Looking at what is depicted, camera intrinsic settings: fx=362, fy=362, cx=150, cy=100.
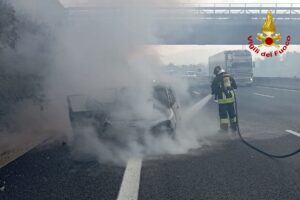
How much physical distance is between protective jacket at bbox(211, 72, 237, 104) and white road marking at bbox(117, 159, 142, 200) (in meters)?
4.04

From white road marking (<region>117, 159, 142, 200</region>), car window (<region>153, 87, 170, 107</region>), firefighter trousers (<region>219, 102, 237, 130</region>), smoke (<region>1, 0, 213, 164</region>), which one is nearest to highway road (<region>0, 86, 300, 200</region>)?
white road marking (<region>117, 159, 142, 200</region>)

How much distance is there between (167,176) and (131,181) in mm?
609

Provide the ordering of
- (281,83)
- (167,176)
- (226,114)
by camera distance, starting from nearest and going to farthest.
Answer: (167,176) < (226,114) < (281,83)

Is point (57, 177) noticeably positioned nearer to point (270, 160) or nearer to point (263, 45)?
point (270, 160)

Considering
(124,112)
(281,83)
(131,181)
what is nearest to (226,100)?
(124,112)

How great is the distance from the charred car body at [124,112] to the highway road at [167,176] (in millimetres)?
770

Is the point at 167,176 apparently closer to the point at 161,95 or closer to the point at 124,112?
the point at 124,112

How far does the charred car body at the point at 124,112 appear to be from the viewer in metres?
7.75

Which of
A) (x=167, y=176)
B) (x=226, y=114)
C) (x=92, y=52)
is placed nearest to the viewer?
(x=167, y=176)

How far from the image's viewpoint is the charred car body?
7.75 metres

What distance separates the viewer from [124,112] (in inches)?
327

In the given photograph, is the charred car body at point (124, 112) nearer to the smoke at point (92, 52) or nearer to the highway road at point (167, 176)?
the smoke at point (92, 52)

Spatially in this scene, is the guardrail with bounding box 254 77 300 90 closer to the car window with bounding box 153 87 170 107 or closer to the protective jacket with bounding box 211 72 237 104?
the protective jacket with bounding box 211 72 237 104

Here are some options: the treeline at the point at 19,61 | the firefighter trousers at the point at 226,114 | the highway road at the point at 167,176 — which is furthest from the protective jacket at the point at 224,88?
the treeline at the point at 19,61
